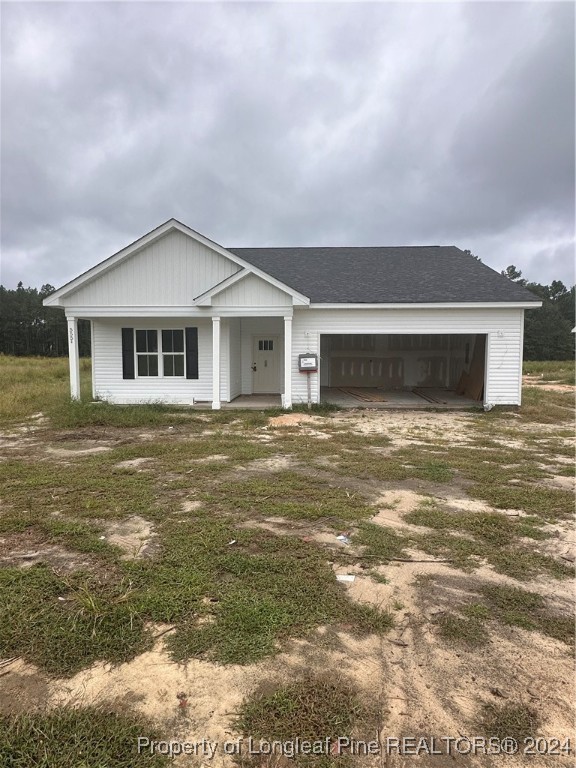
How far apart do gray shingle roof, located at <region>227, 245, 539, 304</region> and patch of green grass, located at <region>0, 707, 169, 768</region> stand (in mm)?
Answer: 11248

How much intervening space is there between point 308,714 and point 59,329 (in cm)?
7049

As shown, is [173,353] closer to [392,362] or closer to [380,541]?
[392,362]

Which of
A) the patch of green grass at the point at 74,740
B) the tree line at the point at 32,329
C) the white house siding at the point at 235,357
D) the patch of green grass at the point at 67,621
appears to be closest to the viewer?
the patch of green grass at the point at 74,740

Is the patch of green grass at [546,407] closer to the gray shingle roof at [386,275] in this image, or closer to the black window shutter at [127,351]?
the gray shingle roof at [386,275]

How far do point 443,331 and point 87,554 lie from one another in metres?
11.1

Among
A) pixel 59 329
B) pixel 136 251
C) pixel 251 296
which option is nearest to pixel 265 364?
pixel 251 296

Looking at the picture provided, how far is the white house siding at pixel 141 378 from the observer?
1316cm

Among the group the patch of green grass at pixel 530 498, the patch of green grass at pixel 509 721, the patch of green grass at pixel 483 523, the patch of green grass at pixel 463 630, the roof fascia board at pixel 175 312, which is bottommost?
the patch of green grass at pixel 509 721

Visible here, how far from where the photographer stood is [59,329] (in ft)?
212

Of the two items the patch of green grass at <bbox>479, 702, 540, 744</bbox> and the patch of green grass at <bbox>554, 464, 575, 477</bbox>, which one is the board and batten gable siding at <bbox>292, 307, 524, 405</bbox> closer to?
the patch of green grass at <bbox>554, 464, 575, 477</bbox>

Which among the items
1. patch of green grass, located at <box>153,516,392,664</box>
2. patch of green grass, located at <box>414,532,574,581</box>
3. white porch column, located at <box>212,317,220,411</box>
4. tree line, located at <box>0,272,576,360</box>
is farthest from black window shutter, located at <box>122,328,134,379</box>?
tree line, located at <box>0,272,576,360</box>

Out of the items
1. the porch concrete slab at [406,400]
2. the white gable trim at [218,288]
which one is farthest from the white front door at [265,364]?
the white gable trim at [218,288]

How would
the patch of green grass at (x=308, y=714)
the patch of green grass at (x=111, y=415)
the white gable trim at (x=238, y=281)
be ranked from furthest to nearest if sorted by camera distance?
the white gable trim at (x=238, y=281)
the patch of green grass at (x=111, y=415)
the patch of green grass at (x=308, y=714)

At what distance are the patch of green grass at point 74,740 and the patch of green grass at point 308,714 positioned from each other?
1.31ft
